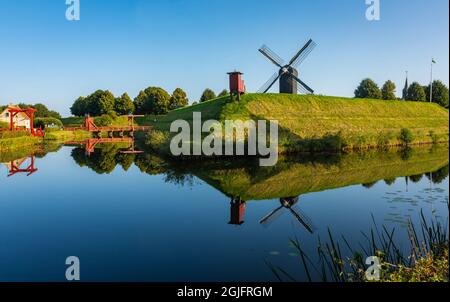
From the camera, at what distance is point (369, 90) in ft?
206

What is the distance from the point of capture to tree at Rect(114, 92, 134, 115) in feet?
246

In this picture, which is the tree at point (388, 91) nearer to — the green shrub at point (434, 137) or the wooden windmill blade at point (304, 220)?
the green shrub at point (434, 137)

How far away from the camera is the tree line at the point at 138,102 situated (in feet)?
237

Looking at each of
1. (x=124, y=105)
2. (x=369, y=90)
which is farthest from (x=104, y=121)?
(x=369, y=90)

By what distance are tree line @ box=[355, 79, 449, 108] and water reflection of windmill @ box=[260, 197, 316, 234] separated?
180ft

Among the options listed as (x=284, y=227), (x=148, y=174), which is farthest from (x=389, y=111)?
(x=284, y=227)

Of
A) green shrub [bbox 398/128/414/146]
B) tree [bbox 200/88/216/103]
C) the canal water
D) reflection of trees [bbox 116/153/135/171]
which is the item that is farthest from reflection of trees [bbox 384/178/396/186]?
tree [bbox 200/88/216/103]

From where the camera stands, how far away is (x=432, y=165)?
22.4 m

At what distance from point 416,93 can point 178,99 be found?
46.5 metres

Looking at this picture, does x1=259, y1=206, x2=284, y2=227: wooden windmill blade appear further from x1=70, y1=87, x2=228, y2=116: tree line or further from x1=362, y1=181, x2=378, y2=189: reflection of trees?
x1=70, y1=87, x2=228, y2=116: tree line

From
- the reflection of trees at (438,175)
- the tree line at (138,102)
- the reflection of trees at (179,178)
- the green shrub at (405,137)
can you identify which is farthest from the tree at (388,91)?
the reflection of trees at (179,178)

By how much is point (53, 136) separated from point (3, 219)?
130ft

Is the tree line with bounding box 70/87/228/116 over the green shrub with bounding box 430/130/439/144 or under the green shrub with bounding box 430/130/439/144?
over
